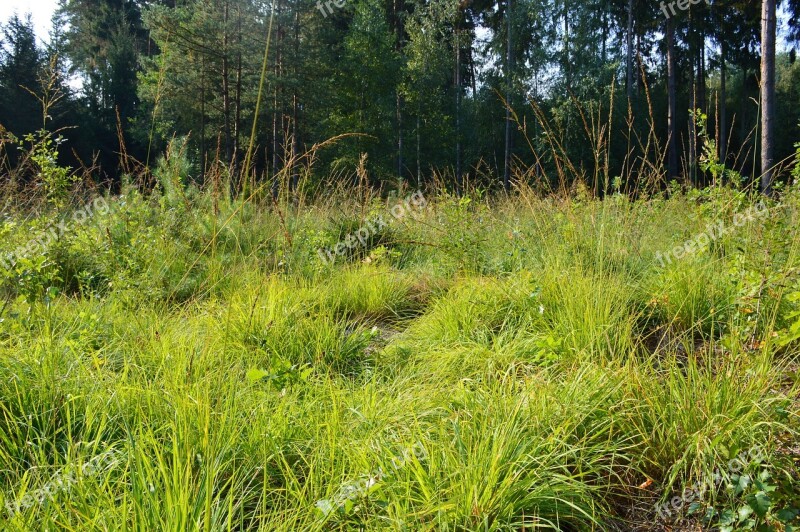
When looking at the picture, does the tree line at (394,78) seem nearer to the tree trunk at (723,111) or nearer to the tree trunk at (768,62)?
the tree trunk at (723,111)

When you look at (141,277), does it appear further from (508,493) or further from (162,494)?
(508,493)

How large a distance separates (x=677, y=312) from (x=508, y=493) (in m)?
1.79

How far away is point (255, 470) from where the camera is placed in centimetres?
167

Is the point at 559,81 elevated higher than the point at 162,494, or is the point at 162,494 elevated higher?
the point at 559,81

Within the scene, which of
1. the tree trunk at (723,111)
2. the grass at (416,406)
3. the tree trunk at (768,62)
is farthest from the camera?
the tree trunk at (768,62)

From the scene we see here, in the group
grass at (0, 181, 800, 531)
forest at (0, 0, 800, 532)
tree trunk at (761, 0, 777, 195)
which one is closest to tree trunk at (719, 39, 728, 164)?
forest at (0, 0, 800, 532)

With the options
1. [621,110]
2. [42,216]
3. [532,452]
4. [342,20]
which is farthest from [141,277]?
[342,20]

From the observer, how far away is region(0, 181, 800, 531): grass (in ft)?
4.75

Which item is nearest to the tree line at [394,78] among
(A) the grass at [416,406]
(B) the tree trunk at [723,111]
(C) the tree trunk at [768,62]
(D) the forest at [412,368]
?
(B) the tree trunk at [723,111]

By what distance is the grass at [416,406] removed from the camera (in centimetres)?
145

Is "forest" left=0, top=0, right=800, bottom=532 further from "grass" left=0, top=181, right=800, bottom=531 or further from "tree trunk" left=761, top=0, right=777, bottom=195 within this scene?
"tree trunk" left=761, top=0, right=777, bottom=195

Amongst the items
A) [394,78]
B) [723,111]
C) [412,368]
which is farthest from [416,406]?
[394,78]

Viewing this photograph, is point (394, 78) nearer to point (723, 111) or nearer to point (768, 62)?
point (768, 62)

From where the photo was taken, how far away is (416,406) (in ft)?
6.53
